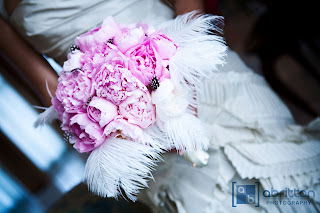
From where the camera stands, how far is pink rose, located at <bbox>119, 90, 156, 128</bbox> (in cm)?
44

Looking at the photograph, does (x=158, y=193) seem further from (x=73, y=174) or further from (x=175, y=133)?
(x=73, y=174)

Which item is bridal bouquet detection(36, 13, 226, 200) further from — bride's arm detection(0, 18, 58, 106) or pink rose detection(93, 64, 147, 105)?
bride's arm detection(0, 18, 58, 106)

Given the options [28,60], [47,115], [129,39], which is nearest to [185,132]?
[129,39]

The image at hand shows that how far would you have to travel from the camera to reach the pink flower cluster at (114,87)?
433mm

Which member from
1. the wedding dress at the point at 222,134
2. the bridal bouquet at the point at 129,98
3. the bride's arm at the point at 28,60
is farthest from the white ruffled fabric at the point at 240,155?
the bride's arm at the point at 28,60

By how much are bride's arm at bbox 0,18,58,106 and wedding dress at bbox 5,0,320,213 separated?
4 centimetres

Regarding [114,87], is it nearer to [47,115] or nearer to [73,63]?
[73,63]

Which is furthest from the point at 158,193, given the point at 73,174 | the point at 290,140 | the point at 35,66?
the point at 73,174

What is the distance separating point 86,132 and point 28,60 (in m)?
0.60

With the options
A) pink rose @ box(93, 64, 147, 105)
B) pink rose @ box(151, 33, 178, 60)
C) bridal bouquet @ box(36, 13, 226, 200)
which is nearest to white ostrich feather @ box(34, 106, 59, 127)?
bridal bouquet @ box(36, 13, 226, 200)

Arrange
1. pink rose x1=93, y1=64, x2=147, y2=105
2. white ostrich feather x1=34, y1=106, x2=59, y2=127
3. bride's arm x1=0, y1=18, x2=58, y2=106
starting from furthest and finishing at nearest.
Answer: bride's arm x1=0, y1=18, x2=58, y2=106, white ostrich feather x1=34, y1=106, x2=59, y2=127, pink rose x1=93, y1=64, x2=147, y2=105

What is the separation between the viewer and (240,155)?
70 centimetres

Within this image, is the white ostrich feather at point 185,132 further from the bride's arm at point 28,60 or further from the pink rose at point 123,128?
the bride's arm at point 28,60

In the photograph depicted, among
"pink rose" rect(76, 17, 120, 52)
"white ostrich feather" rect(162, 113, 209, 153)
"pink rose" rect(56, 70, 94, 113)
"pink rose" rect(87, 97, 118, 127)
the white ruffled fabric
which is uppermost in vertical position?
"pink rose" rect(76, 17, 120, 52)
